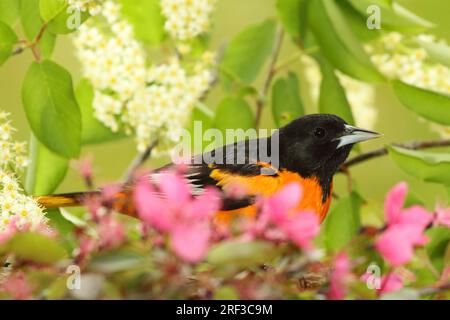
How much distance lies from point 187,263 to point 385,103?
3.96 meters

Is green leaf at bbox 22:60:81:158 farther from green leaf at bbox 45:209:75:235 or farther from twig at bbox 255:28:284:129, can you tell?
twig at bbox 255:28:284:129

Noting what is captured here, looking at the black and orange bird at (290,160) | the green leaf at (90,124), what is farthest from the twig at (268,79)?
the green leaf at (90,124)

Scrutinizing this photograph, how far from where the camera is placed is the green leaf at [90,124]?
283cm

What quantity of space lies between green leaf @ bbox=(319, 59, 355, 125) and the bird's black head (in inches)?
6.6

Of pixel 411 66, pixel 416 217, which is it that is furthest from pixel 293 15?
pixel 416 217

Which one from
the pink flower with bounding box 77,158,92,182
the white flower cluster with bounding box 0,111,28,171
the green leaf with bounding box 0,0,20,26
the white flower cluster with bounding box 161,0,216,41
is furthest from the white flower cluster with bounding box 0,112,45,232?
the white flower cluster with bounding box 161,0,216,41

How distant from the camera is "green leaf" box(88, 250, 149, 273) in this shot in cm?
94

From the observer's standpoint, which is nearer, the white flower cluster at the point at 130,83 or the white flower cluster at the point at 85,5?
the white flower cluster at the point at 85,5

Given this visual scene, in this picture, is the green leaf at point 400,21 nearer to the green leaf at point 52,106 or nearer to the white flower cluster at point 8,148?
the green leaf at point 52,106

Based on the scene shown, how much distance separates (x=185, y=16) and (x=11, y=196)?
1229mm

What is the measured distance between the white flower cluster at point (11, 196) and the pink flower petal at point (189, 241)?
1.90 ft

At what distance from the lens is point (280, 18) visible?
9.03ft
